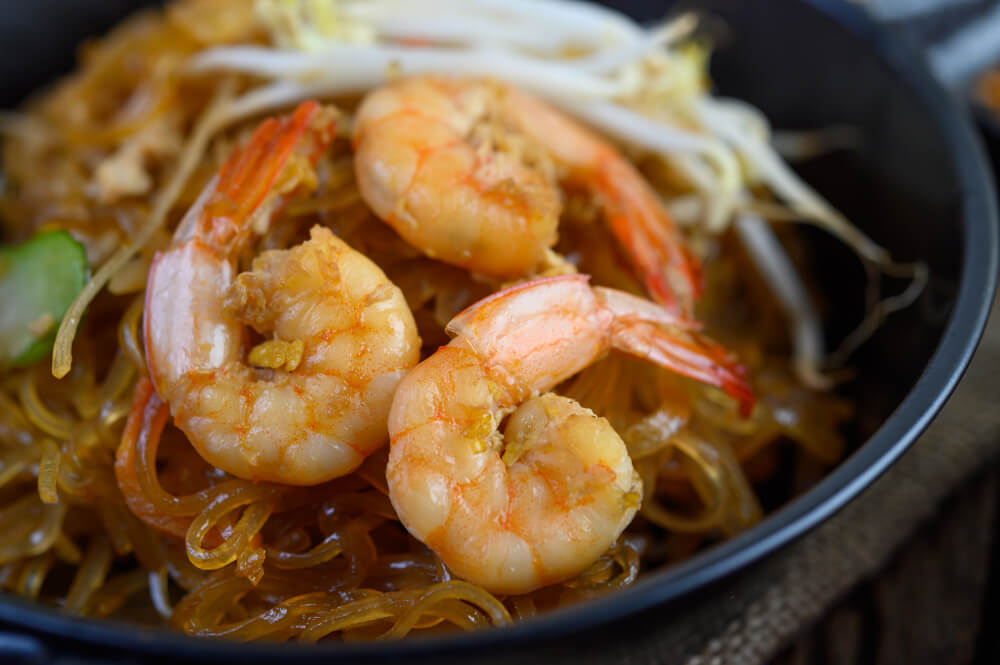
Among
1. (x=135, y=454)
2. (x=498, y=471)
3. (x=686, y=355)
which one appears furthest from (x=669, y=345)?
(x=135, y=454)

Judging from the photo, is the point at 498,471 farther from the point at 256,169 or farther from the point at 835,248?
the point at 835,248

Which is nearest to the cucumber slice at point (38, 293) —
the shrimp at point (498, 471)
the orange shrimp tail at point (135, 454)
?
the orange shrimp tail at point (135, 454)

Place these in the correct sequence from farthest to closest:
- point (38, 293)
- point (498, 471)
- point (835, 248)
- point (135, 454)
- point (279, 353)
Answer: point (835, 248)
point (38, 293)
point (135, 454)
point (279, 353)
point (498, 471)

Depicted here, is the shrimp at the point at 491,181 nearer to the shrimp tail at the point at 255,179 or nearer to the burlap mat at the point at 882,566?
the shrimp tail at the point at 255,179

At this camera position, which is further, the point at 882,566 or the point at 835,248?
the point at 835,248

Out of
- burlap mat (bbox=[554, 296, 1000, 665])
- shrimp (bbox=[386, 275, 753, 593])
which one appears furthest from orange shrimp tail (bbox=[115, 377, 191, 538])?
burlap mat (bbox=[554, 296, 1000, 665])

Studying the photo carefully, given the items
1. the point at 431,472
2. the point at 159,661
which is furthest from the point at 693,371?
the point at 159,661

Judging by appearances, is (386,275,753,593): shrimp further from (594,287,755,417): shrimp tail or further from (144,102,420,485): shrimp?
(594,287,755,417): shrimp tail

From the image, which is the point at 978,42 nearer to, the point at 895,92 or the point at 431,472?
the point at 895,92
